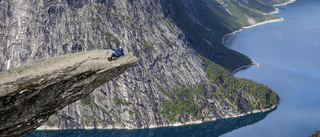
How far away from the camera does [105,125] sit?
193125 millimetres

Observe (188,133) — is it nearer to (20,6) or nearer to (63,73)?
(20,6)

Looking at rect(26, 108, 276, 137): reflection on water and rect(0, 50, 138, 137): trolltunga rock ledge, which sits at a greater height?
rect(0, 50, 138, 137): trolltunga rock ledge

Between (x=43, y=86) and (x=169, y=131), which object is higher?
(x=43, y=86)

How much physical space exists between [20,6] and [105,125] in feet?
288

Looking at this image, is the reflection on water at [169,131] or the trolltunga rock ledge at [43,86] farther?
the reflection on water at [169,131]

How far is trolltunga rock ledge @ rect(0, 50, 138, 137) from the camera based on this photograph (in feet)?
77.4

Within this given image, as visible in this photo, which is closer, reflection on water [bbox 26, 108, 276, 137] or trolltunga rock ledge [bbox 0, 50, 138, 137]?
trolltunga rock ledge [bbox 0, 50, 138, 137]

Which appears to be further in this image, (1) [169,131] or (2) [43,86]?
(1) [169,131]

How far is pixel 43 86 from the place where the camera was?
979 inches

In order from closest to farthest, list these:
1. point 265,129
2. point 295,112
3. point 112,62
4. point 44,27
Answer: point 112,62 < point 265,129 < point 295,112 < point 44,27

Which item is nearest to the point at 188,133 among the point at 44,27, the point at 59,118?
the point at 59,118

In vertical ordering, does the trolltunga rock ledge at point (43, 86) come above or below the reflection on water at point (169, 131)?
above

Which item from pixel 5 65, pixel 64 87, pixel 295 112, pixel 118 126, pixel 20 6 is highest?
pixel 20 6

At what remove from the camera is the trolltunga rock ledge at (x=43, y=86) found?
23578mm
